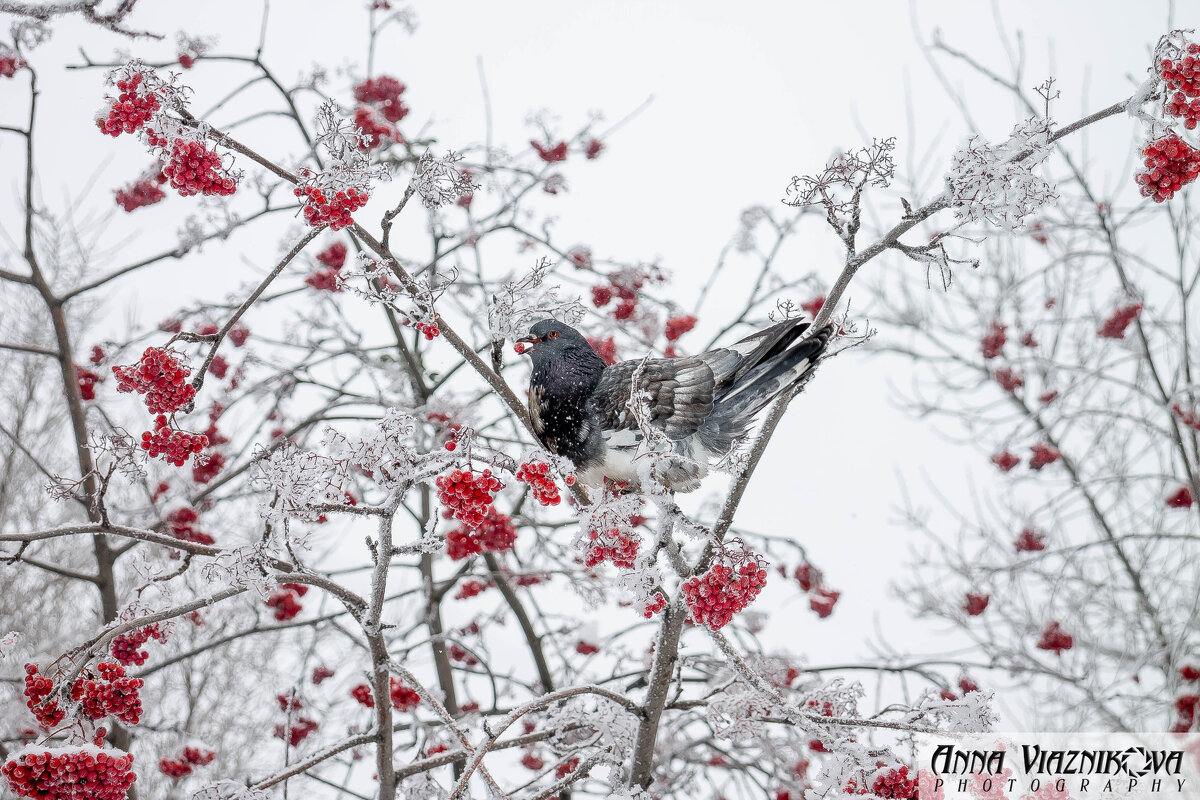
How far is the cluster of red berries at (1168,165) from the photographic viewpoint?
135 cm

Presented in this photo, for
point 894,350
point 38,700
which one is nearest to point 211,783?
point 38,700

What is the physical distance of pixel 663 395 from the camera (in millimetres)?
1621

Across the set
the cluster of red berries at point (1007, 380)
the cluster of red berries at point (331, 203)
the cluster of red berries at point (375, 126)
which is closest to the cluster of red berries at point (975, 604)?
the cluster of red berries at point (1007, 380)

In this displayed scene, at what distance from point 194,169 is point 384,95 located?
1.75 m

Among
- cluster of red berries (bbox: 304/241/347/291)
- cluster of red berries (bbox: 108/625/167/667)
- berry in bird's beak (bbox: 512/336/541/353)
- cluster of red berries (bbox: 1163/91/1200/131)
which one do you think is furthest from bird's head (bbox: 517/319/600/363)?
cluster of red berries (bbox: 304/241/347/291)

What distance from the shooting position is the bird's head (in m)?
1.78

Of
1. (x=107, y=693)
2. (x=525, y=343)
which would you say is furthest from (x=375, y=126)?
(x=107, y=693)

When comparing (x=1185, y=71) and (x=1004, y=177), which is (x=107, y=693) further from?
(x=1185, y=71)

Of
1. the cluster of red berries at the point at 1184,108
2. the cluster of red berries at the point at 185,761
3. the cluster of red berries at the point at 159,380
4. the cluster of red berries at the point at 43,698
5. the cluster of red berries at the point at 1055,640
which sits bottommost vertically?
the cluster of red berries at the point at 43,698

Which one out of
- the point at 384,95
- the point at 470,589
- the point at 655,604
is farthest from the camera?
Result: the point at 384,95

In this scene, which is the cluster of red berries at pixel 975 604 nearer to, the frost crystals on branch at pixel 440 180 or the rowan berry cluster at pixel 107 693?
the frost crystals on branch at pixel 440 180

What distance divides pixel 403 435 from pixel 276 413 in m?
1.91

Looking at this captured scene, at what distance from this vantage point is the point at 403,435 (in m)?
1.37

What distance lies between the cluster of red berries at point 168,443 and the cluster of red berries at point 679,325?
1.63 metres
